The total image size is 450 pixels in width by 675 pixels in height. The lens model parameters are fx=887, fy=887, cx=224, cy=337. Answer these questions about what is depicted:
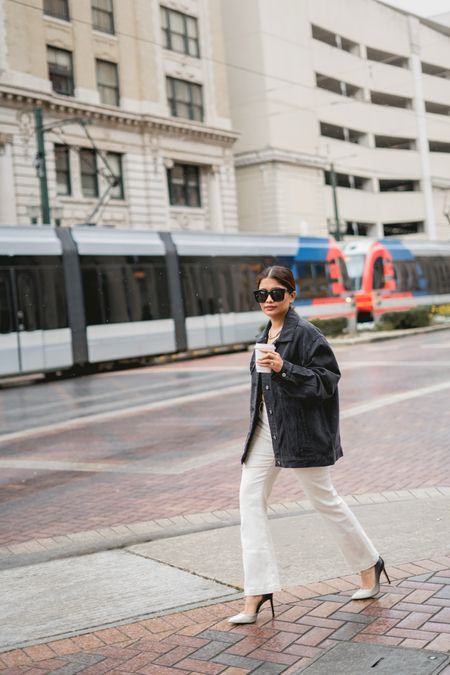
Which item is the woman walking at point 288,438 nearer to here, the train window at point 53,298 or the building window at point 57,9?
the train window at point 53,298

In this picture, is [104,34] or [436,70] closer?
[104,34]

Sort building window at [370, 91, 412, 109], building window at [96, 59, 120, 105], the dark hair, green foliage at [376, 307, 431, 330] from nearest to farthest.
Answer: the dark hair
green foliage at [376, 307, 431, 330]
building window at [96, 59, 120, 105]
building window at [370, 91, 412, 109]

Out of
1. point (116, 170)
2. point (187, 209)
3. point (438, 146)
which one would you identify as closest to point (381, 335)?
point (116, 170)

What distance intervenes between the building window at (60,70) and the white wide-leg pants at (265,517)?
3492cm

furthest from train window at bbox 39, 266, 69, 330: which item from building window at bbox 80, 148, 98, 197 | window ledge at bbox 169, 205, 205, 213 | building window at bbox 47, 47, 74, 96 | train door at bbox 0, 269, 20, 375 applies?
window ledge at bbox 169, 205, 205, 213

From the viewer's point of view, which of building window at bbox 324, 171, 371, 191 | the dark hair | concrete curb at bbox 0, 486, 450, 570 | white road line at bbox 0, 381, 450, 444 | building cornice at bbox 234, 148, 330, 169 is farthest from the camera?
building window at bbox 324, 171, 371, 191

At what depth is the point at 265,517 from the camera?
14.5 ft

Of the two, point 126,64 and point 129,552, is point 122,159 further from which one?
point 129,552

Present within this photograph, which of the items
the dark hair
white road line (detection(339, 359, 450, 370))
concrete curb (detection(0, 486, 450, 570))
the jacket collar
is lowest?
concrete curb (detection(0, 486, 450, 570))

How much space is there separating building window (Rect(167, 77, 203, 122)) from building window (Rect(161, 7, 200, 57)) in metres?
1.57

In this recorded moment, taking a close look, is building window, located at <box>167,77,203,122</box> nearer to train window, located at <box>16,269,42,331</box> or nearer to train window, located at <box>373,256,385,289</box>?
train window, located at <box>373,256,385,289</box>

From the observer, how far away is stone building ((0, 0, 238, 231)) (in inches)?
1384

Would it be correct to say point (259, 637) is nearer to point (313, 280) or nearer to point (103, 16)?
point (313, 280)

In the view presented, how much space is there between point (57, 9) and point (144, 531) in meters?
35.1
